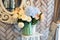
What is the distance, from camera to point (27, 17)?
2094 millimetres

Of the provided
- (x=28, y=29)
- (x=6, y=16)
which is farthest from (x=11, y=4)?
(x=28, y=29)

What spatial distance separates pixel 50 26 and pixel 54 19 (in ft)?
0.56

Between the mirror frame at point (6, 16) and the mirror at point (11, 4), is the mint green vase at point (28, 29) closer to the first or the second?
the mirror frame at point (6, 16)

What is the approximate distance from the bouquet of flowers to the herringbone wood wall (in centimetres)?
29

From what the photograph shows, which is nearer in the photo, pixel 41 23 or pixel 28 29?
pixel 28 29

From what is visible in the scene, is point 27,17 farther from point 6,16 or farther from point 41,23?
point 41,23

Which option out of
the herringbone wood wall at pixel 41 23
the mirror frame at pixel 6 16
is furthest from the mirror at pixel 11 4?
the herringbone wood wall at pixel 41 23

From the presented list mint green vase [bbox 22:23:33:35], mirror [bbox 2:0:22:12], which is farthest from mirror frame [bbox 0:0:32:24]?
mint green vase [bbox 22:23:33:35]

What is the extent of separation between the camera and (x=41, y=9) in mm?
2598

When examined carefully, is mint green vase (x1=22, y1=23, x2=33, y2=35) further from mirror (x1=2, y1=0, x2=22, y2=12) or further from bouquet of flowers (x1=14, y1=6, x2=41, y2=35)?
mirror (x1=2, y1=0, x2=22, y2=12)

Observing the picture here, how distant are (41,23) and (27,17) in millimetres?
628

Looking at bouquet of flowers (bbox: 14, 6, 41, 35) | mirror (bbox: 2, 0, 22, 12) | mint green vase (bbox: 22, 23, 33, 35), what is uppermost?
mirror (bbox: 2, 0, 22, 12)

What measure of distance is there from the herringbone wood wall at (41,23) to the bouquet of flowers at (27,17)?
29 cm

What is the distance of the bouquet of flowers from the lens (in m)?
2.09
